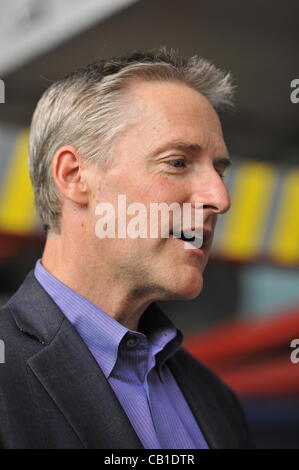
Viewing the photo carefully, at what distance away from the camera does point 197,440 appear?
5.27ft

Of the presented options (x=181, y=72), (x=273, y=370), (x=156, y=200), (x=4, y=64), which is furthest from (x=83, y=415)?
(x=273, y=370)

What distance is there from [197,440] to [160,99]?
72cm

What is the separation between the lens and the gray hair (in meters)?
1.61

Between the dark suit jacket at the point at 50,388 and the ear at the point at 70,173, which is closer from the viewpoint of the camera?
the dark suit jacket at the point at 50,388

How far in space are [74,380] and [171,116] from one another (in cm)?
56

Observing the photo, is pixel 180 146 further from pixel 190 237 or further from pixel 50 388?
pixel 50 388

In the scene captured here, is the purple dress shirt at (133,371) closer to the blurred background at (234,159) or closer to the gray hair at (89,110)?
the gray hair at (89,110)

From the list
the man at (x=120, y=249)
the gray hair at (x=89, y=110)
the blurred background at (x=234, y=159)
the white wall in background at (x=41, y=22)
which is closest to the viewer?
the man at (x=120, y=249)

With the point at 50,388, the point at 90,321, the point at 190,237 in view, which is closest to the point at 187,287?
the point at 190,237

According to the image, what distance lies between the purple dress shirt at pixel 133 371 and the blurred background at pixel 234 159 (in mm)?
2630

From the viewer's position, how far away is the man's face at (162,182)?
5.09 feet

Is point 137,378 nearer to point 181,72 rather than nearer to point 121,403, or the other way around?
point 121,403

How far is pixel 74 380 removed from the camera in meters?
1.43

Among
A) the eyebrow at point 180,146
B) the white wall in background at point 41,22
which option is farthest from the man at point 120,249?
the white wall in background at point 41,22
